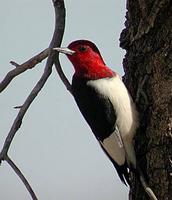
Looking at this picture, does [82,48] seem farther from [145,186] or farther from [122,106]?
[145,186]

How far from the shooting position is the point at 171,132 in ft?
6.82

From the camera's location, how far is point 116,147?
268cm

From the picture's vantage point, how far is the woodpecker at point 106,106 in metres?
2.53

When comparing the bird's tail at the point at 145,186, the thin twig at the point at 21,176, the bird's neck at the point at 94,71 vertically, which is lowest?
the bird's tail at the point at 145,186

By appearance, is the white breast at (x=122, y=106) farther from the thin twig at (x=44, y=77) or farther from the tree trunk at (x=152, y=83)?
the thin twig at (x=44, y=77)

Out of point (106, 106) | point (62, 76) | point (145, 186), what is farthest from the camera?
point (106, 106)

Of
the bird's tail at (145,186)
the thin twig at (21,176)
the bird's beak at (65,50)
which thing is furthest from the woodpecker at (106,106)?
the thin twig at (21,176)

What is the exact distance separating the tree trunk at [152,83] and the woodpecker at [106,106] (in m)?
0.09

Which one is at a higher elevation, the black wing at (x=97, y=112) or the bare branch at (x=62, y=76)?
the bare branch at (x=62, y=76)

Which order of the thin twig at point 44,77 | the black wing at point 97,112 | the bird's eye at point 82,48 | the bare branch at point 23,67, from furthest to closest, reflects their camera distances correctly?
the bird's eye at point 82,48 → the black wing at point 97,112 → the bare branch at point 23,67 → the thin twig at point 44,77

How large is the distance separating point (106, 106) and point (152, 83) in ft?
1.61

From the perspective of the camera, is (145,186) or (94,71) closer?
(145,186)

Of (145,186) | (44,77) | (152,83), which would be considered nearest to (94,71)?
(44,77)

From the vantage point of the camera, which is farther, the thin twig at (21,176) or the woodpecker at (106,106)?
the woodpecker at (106,106)
